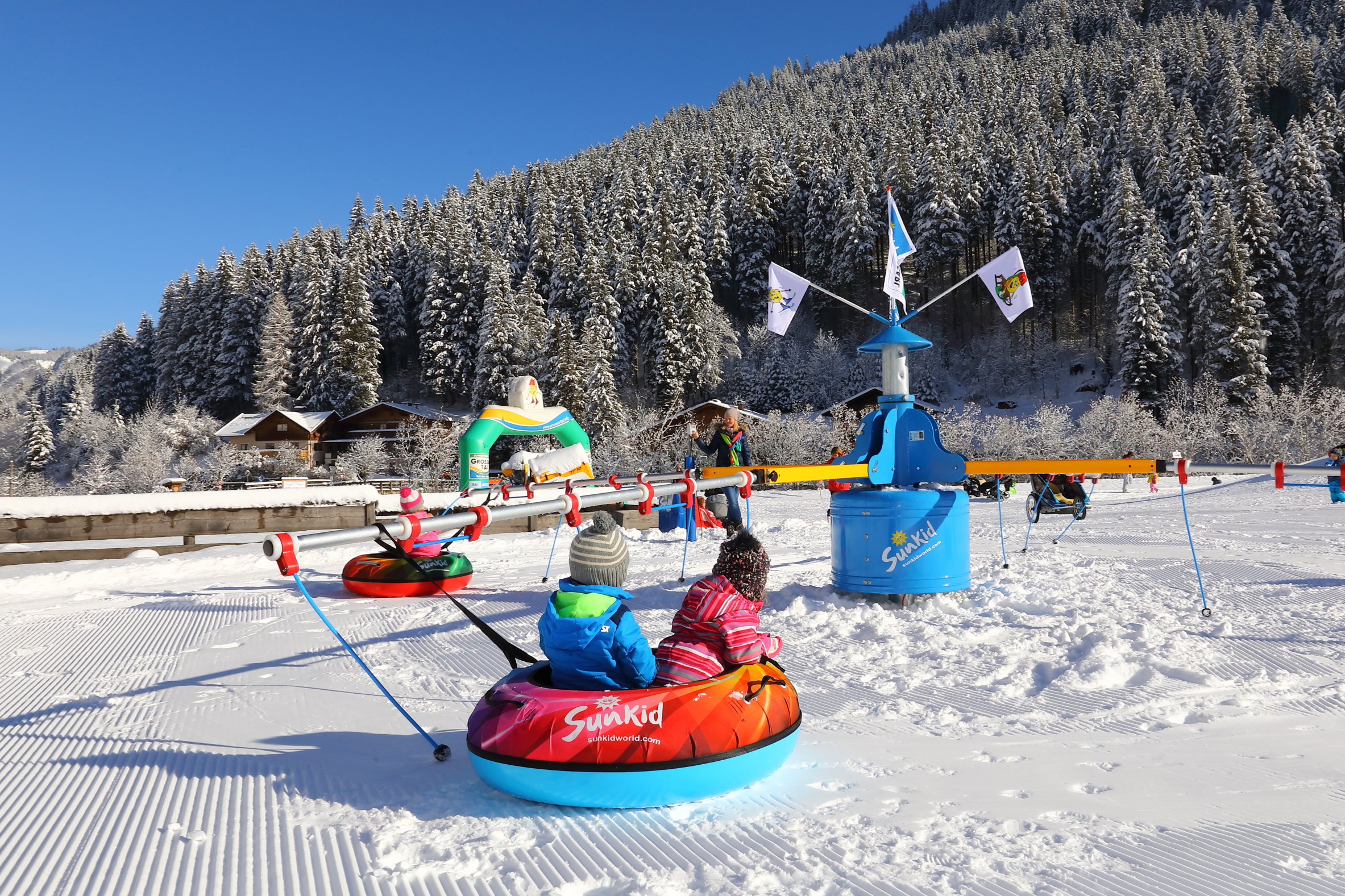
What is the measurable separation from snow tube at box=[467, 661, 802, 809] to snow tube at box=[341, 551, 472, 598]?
6304mm

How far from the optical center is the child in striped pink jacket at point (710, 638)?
3.91 meters

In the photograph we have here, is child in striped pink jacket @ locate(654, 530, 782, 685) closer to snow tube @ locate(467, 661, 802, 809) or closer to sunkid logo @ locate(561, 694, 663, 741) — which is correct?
snow tube @ locate(467, 661, 802, 809)

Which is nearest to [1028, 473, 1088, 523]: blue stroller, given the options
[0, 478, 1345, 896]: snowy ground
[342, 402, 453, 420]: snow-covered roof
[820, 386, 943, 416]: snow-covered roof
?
[0, 478, 1345, 896]: snowy ground

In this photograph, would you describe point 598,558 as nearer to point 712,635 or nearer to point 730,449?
point 712,635

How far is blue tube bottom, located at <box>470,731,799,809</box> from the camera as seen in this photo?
11.2 feet

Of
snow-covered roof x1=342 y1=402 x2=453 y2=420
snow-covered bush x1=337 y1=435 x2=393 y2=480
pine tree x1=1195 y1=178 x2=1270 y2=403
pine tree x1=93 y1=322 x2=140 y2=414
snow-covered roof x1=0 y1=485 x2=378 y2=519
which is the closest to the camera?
snow-covered roof x1=0 y1=485 x2=378 y2=519

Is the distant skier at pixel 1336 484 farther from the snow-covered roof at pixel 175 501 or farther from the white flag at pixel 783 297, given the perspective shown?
the snow-covered roof at pixel 175 501

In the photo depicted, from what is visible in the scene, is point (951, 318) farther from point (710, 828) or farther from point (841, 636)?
point (710, 828)

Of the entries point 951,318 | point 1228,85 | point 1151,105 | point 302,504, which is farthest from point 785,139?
point 302,504

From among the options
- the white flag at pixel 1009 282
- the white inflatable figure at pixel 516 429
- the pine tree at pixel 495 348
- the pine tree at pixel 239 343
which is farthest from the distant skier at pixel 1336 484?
the pine tree at pixel 239 343

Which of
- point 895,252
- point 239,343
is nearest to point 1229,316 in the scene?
point 895,252

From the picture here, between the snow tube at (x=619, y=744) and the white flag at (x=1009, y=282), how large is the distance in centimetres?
704

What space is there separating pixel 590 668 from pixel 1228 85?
78232mm

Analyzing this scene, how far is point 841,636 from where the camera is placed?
22.7ft
